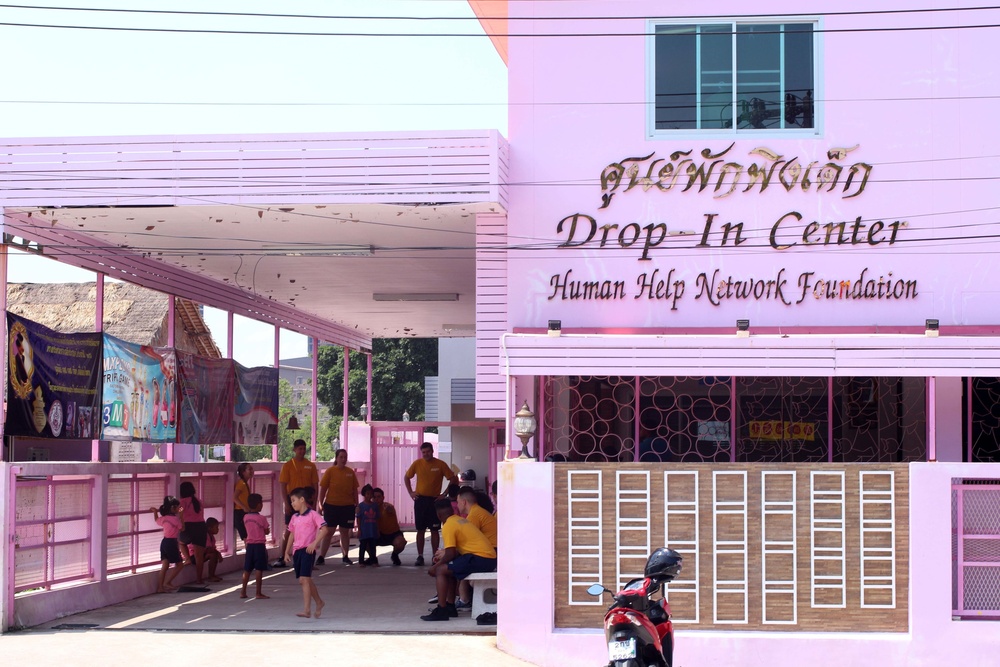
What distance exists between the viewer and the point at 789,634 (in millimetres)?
11594

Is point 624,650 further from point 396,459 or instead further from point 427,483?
point 396,459

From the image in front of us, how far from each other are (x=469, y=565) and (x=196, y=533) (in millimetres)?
4750

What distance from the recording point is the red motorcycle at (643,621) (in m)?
7.84

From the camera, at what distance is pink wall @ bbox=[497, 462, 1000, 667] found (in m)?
11.5

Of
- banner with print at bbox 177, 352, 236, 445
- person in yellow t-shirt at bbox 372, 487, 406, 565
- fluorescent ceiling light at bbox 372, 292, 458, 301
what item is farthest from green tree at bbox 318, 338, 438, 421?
person in yellow t-shirt at bbox 372, 487, 406, 565

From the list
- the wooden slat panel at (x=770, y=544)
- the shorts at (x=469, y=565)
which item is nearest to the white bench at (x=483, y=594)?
the shorts at (x=469, y=565)

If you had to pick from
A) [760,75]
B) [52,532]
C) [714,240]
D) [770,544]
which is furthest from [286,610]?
[760,75]

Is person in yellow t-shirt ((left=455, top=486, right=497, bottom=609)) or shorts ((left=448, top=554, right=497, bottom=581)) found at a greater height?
person in yellow t-shirt ((left=455, top=486, right=497, bottom=609))

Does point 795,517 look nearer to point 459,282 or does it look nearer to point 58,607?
point 58,607

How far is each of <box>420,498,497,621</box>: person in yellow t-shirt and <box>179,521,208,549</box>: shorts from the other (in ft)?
14.1

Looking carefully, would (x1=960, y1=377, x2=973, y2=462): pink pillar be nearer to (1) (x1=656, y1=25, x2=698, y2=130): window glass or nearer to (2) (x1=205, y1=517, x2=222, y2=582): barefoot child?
(1) (x1=656, y1=25, x2=698, y2=130): window glass

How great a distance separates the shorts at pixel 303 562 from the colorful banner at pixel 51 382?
3223mm

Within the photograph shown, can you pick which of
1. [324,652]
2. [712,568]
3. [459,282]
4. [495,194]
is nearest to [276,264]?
[459,282]

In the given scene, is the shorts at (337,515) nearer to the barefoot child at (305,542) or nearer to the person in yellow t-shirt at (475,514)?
the barefoot child at (305,542)
